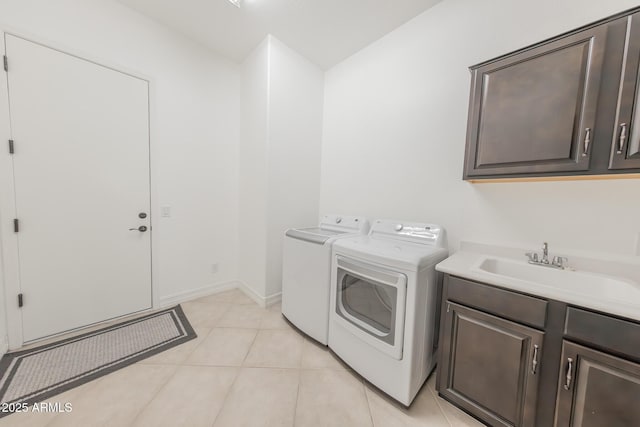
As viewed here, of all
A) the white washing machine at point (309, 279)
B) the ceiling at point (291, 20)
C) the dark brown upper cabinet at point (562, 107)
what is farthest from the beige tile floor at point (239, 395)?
the ceiling at point (291, 20)

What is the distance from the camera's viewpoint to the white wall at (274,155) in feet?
7.63

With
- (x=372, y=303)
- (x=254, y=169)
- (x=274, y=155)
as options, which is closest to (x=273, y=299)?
(x=372, y=303)

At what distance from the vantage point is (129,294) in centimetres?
215

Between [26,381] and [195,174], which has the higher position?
[195,174]

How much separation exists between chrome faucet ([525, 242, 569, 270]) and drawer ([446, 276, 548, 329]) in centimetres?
49

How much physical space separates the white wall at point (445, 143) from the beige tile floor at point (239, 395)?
1.27m

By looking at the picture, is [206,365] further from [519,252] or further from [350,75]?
[350,75]

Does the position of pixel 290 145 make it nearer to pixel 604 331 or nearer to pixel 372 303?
pixel 372 303

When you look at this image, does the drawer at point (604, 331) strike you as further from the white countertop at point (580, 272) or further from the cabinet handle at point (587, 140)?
the cabinet handle at point (587, 140)

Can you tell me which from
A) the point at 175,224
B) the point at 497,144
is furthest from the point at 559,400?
the point at 175,224

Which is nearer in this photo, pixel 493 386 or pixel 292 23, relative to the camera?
pixel 493 386

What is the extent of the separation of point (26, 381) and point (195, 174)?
1.94 metres

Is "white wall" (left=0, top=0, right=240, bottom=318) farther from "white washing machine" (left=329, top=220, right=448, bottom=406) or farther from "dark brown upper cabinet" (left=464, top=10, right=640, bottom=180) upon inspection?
"dark brown upper cabinet" (left=464, top=10, right=640, bottom=180)

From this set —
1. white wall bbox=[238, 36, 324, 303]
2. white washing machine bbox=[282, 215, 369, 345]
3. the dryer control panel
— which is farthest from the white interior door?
the dryer control panel
